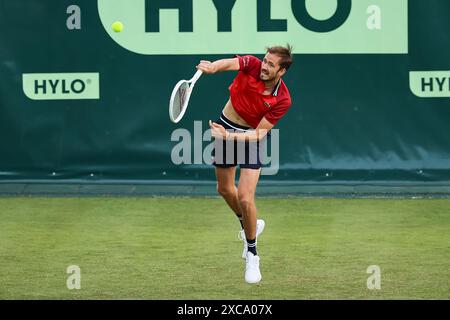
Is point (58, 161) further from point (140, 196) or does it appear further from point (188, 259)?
point (188, 259)

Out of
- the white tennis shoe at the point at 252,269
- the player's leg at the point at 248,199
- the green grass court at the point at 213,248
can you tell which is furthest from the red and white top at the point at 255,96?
the green grass court at the point at 213,248

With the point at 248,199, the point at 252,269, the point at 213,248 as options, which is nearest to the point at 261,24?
the point at 213,248

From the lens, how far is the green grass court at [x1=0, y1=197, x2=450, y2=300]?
311 inches

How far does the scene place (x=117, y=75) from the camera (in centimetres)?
1255

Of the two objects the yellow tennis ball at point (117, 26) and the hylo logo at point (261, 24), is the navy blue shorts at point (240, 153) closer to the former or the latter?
the yellow tennis ball at point (117, 26)

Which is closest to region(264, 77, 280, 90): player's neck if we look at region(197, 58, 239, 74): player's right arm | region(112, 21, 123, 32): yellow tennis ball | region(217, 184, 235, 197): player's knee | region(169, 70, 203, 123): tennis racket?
region(197, 58, 239, 74): player's right arm

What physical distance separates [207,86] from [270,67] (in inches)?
172

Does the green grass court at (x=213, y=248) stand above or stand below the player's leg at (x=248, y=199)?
below

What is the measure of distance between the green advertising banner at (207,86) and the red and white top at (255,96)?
3.79 metres

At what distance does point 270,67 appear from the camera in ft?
26.8

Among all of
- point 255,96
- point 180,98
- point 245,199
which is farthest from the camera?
point 255,96

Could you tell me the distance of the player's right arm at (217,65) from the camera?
25.3 ft

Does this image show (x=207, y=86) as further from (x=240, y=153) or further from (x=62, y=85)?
(x=240, y=153)
